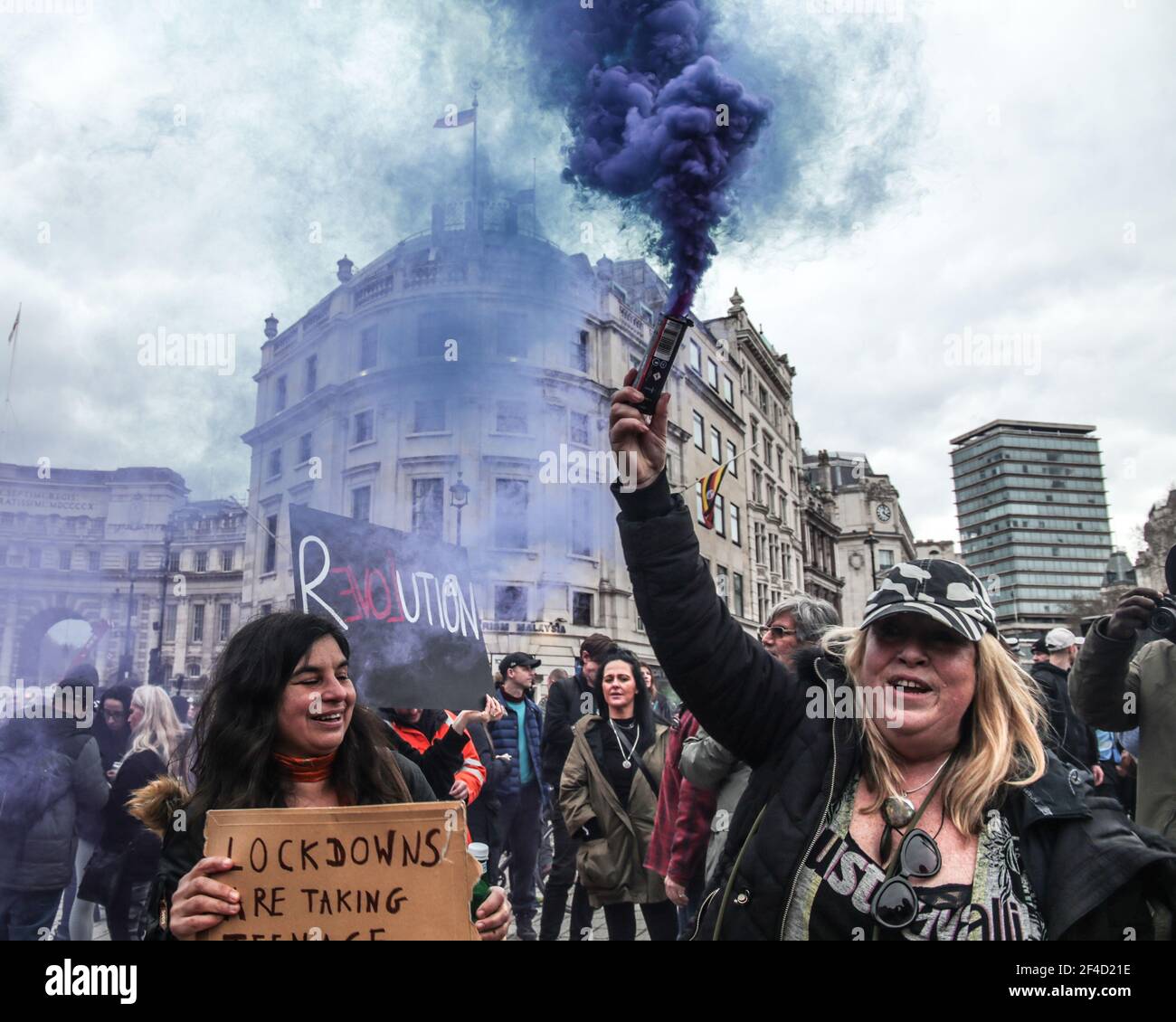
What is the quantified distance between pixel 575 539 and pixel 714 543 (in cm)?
2449

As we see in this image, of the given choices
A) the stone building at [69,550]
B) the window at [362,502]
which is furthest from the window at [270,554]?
the stone building at [69,550]

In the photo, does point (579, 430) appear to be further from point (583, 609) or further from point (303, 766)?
point (303, 766)

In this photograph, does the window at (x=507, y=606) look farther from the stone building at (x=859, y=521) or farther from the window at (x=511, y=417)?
the stone building at (x=859, y=521)

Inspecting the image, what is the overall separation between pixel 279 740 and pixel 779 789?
154 cm

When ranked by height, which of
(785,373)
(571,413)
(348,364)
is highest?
(785,373)

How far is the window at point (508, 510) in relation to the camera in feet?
45.2

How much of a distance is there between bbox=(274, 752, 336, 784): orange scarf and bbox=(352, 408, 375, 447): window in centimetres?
1127

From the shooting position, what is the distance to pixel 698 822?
4422 mm

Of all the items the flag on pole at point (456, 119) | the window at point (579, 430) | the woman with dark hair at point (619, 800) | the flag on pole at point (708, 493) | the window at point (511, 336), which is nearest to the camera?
the woman with dark hair at point (619, 800)

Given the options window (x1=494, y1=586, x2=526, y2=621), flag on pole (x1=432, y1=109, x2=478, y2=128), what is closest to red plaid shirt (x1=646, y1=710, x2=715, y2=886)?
flag on pole (x1=432, y1=109, x2=478, y2=128)

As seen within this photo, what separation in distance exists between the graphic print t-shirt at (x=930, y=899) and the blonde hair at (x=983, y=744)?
7 centimetres

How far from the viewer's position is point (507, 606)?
1564 cm
